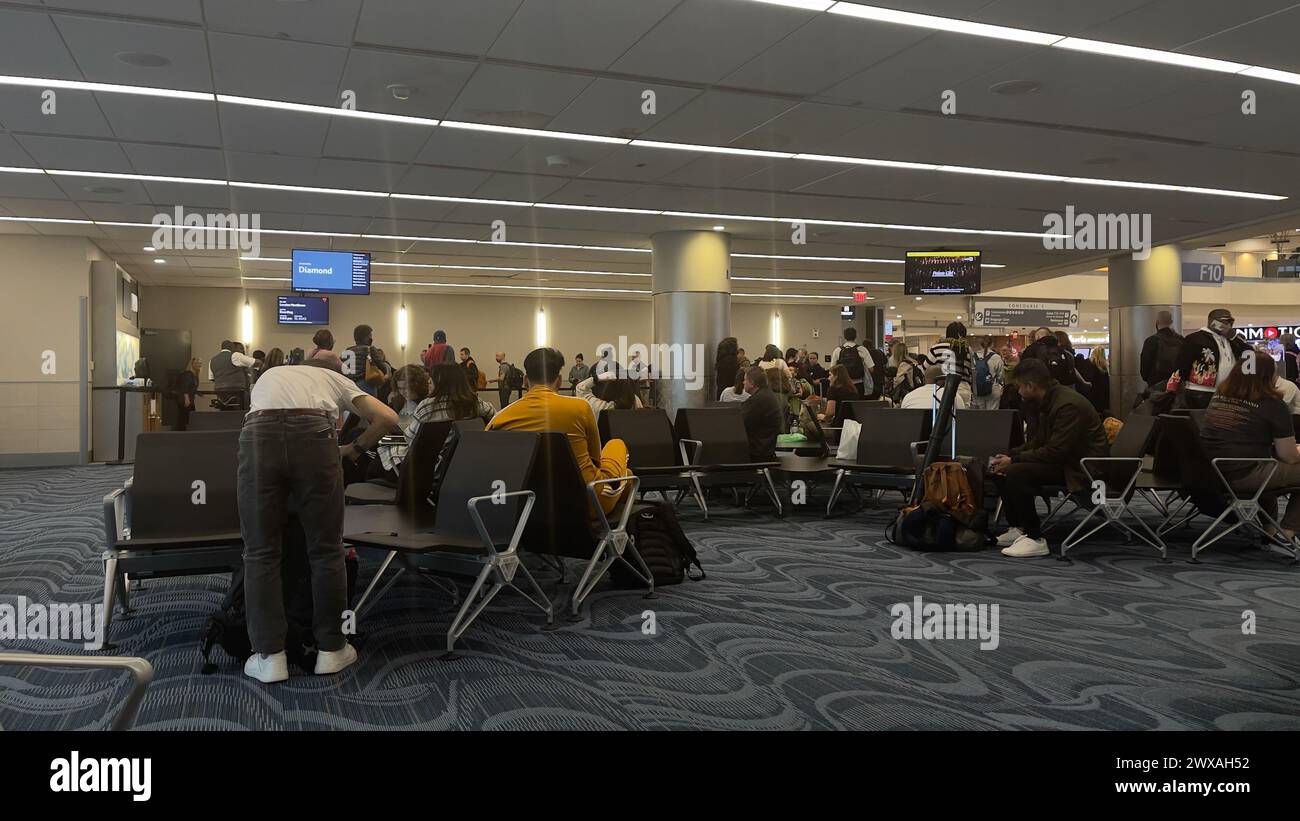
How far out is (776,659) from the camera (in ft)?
12.1

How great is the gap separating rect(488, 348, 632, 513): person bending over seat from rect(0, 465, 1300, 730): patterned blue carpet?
69 centimetres

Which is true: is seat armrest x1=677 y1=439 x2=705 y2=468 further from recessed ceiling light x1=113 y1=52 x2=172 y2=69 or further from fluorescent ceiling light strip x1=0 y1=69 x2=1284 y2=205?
recessed ceiling light x1=113 y1=52 x2=172 y2=69

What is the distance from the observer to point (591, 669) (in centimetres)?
356

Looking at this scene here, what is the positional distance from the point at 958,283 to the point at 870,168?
19.9 ft

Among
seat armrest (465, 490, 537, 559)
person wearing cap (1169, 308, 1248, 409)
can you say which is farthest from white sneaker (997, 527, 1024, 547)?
seat armrest (465, 490, 537, 559)

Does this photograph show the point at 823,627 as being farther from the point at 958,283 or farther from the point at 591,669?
the point at 958,283

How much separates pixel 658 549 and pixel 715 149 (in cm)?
478

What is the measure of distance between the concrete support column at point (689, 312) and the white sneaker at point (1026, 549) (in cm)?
701

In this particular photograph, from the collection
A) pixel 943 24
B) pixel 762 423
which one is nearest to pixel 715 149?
pixel 762 423

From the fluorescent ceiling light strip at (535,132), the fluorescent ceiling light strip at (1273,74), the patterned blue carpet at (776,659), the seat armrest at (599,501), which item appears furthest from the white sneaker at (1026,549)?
the fluorescent ceiling light strip at (535,132)

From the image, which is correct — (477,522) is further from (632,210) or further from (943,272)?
(943,272)

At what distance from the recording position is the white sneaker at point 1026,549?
5836 millimetres

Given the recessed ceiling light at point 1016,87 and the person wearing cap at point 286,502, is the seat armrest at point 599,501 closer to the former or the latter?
the person wearing cap at point 286,502
